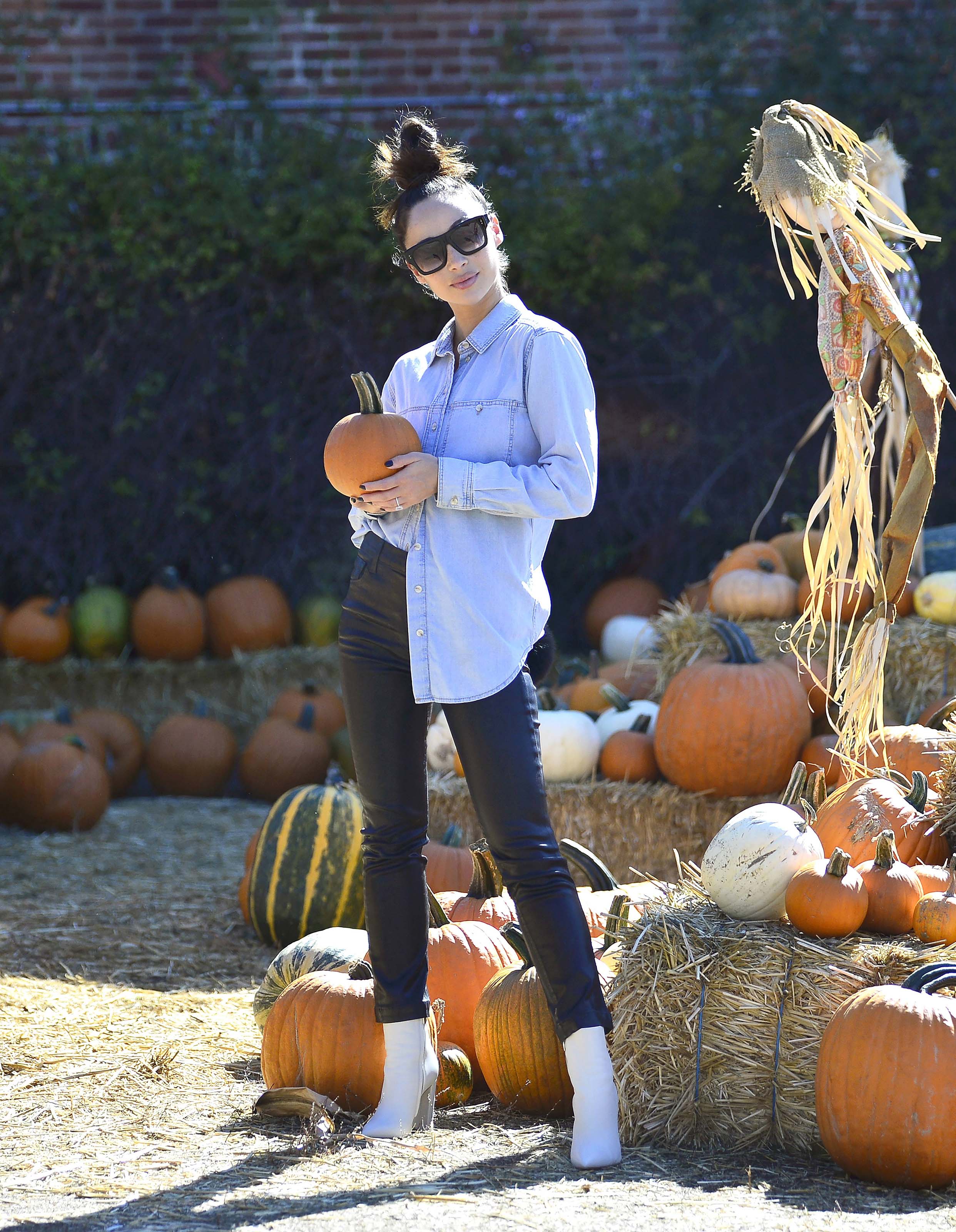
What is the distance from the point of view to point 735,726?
4.15 meters

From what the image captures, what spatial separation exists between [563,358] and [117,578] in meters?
5.04

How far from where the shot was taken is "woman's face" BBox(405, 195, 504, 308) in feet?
7.58

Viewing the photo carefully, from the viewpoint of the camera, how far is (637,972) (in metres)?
2.62

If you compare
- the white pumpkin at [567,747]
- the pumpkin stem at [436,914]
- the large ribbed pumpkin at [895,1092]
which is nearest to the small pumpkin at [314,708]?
the white pumpkin at [567,747]

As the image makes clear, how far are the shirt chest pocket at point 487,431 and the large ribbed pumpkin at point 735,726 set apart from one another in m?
2.05

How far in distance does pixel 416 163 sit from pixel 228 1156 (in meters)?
1.78

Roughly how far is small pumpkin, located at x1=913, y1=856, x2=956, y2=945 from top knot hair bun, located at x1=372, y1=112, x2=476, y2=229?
1.60m

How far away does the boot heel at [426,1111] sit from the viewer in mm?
2432

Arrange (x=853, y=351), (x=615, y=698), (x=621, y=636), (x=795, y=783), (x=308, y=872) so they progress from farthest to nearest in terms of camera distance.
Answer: (x=621, y=636) < (x=615, y=698) < (x=308, y=872) < (x=795, y=783) < (x=853, y=351)

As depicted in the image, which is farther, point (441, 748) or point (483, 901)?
point (441, 748)

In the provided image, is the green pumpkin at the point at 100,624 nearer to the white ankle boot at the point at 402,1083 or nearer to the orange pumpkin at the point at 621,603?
the orange pumpkin at the point at 621,603

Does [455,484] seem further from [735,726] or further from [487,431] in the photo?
[735,726]

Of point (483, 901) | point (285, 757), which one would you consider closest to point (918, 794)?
point (483, 901)

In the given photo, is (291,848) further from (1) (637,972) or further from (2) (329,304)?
(2) (329,304)
